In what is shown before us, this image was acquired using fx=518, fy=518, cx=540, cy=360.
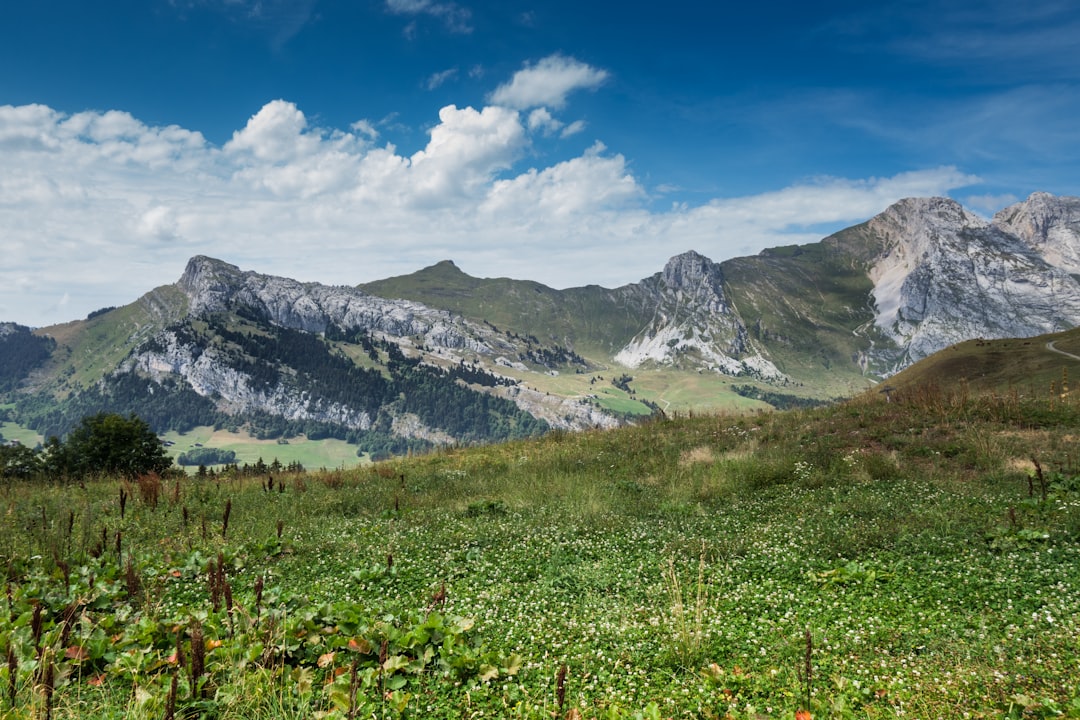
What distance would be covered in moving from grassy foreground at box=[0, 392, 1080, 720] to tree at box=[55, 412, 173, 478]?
659 inches

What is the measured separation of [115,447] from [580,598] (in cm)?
3747

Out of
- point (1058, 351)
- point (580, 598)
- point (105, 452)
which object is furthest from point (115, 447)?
point (1058, 351)

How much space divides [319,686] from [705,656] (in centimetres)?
493

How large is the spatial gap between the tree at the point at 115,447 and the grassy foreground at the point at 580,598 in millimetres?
16730

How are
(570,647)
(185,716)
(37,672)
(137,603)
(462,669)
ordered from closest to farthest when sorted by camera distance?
(185,716)
(37,672)
(462,669)
(570,647)
(137,603)

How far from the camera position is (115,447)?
110 feet

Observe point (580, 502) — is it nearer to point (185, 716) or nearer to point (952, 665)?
point (952, 665)

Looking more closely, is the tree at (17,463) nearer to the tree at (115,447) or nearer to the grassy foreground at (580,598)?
the tree at (115,447)

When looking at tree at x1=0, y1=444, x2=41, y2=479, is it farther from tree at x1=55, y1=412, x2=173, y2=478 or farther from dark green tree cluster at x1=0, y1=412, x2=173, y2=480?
tree at x1=55, y1=412, x2=173, y2=478

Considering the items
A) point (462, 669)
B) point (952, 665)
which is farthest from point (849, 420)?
point (462, 669)

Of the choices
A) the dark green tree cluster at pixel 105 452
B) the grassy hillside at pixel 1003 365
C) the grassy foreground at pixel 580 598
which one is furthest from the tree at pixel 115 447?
the grassy hillside at pixel 1003 365

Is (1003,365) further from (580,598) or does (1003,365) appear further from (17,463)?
(17,463)

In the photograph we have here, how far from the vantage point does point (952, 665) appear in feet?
20.9

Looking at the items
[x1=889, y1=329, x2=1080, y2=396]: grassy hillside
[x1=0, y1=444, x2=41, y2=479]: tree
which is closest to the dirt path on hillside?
[x1=889, y1=329, x2=1080, y2=396]: grassy hillside
